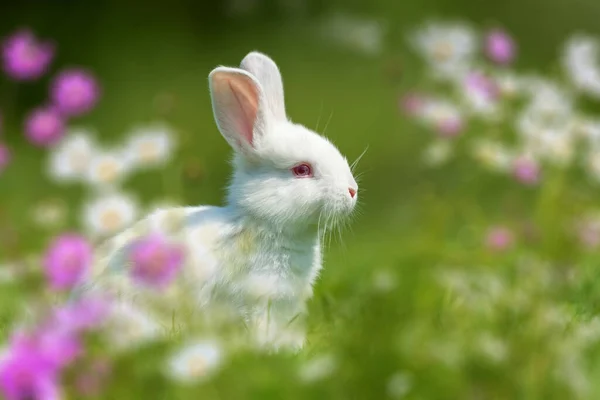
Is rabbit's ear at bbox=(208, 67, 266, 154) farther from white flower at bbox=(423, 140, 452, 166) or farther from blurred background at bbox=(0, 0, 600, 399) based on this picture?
white flower at bbox=(423, 140, 452, 166)

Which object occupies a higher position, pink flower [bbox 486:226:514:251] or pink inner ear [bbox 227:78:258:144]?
pink inner ear [bbox 227:78:258:144]

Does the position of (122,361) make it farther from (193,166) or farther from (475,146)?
(475,146)

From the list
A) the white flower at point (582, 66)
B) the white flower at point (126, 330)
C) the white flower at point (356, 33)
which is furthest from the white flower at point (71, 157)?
the white flower at point (356, 33)

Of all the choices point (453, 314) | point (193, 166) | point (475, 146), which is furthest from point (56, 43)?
point (453, 314)

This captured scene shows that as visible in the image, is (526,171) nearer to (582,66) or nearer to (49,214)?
(582,66)

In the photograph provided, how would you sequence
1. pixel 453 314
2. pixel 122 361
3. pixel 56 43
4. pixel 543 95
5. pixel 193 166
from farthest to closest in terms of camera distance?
Answer: pixel 56 43 < pixel 543 95 < pixel 193 166 < pixel 453 314 < pixel 122 361

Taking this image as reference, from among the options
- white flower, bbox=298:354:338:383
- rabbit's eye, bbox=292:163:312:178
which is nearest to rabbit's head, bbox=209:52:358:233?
rabbit's eye, bbox=292:163:312:178
